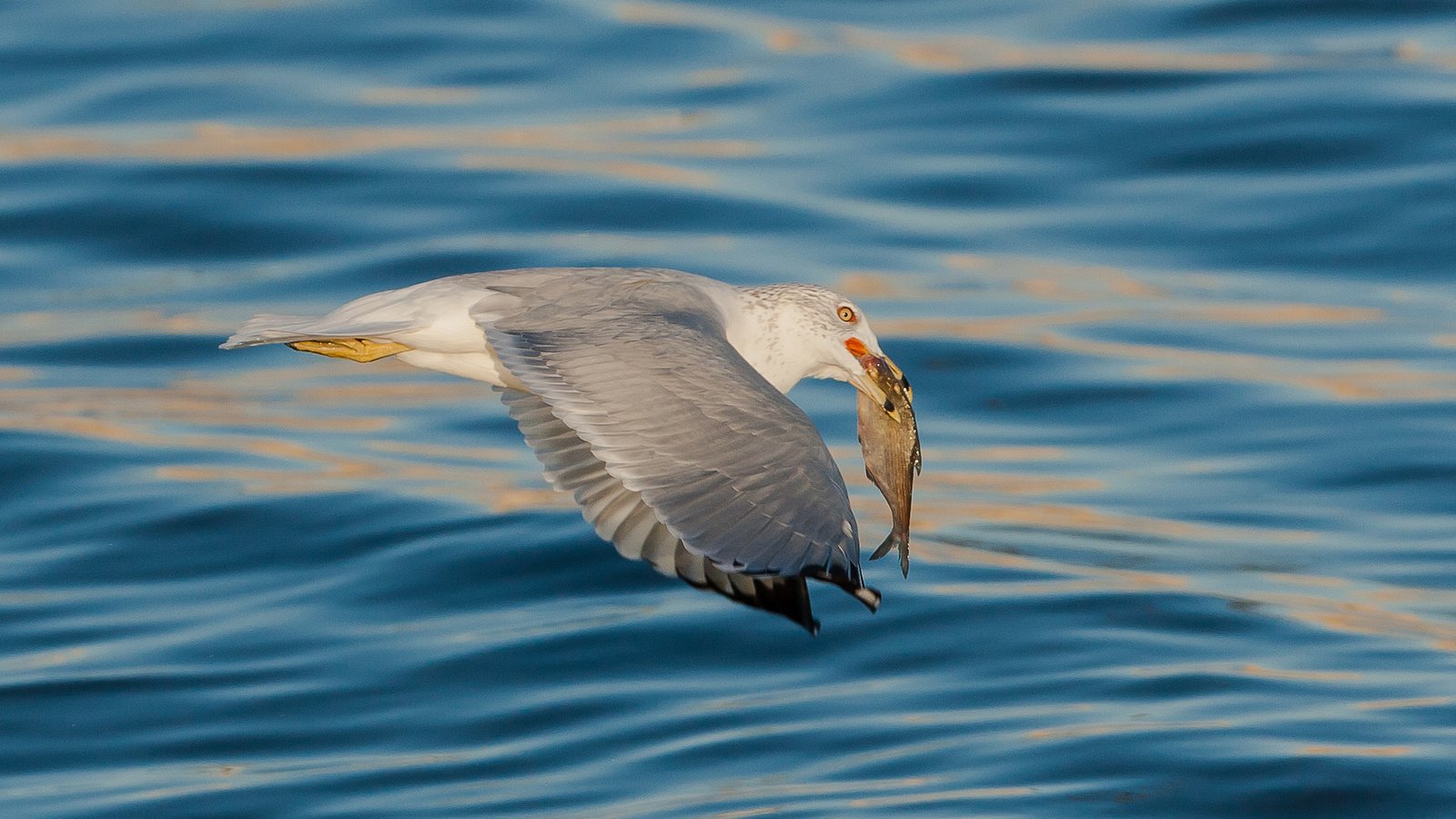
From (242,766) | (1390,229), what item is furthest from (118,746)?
(1390,229)

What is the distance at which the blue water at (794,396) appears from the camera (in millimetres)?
8727

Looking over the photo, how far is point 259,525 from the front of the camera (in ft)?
35.7

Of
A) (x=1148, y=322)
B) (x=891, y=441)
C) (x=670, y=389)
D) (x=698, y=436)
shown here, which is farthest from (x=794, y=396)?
(x=698, y=436)

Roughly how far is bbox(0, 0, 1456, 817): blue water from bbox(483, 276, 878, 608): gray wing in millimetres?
2563

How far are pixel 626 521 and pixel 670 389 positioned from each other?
784mm

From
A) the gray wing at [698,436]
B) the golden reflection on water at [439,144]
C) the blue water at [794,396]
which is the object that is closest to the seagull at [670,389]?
the gray wing at [698,436]

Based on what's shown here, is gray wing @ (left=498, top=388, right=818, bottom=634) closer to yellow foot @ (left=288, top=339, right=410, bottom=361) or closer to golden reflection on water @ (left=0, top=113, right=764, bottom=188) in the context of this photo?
yellow foot @ (left=288, top=339, right=410, bottom=361)

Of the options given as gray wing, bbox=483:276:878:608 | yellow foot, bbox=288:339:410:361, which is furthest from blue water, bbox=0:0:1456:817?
gray wing, bbox=483:276:878:608

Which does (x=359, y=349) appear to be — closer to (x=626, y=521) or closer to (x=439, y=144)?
(x=626, y=521)

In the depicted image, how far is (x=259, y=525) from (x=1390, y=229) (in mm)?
7878

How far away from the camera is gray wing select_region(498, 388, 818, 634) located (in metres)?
6.05

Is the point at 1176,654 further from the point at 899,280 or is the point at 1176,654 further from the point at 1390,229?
the point at 1390,229

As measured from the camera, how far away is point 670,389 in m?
5.85

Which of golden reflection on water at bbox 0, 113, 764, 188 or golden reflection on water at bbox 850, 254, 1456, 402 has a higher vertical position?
golden reflection on water at bbox 0, 113, 764, 188
